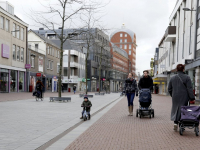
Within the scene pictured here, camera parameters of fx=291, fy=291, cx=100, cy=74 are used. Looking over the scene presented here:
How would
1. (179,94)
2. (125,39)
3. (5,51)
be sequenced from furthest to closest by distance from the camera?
(125,39) < (5,51) < (179,94)

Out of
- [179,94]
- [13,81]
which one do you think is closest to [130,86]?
[179,94]

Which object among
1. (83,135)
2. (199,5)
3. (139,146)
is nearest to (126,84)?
(83,135)

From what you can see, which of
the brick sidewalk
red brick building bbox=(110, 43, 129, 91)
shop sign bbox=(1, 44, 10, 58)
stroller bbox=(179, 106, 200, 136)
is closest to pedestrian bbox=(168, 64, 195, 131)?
stroller bbox=(179, 106, 200, 136)

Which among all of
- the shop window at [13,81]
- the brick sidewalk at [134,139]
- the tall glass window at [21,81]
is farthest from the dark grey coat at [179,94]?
→ the tall glass window at [21,81]

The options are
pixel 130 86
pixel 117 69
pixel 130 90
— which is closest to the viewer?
pixel 130 90

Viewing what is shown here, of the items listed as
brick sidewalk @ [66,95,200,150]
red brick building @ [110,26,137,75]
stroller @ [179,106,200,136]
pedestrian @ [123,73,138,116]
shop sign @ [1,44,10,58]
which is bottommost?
brick sidewalk @ [66,95,200,150]

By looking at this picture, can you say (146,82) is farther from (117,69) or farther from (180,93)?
(117,69)

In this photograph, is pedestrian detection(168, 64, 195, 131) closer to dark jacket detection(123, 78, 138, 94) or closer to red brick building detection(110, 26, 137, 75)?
dark jacket detection(123, 78, 138, 94)

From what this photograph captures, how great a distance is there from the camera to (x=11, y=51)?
3838 cm

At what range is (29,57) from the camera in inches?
1747

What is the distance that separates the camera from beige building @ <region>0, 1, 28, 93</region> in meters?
35.3

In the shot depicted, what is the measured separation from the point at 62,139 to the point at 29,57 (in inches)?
1550

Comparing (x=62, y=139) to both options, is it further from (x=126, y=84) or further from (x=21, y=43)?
(x=21, y=43)

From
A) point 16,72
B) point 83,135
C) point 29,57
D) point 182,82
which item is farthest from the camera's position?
point 29,57
